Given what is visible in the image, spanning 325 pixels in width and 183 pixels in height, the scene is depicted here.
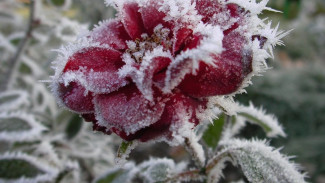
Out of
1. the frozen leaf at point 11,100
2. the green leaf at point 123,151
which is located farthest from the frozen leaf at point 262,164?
the frozen leaf at point 11,100

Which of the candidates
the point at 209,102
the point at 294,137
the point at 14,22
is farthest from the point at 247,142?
the point at 294,137

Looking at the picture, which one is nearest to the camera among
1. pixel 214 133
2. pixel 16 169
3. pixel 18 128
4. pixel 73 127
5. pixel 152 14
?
pixel 152 14

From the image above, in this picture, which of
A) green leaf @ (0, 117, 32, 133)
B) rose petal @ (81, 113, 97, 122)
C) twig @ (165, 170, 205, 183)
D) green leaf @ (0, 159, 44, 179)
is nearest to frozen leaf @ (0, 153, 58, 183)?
green leaf @ (0, 159, 44, 179)

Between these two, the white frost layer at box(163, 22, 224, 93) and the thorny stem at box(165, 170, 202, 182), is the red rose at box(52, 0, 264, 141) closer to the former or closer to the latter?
the white frost layer at box(163, 22, 224, 93)

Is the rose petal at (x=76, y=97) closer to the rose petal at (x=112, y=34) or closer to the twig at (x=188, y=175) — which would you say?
the rose petal at (x=112, y=34)

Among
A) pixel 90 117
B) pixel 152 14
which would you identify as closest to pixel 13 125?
pixel 90 117

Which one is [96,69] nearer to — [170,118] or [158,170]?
[170,118]
